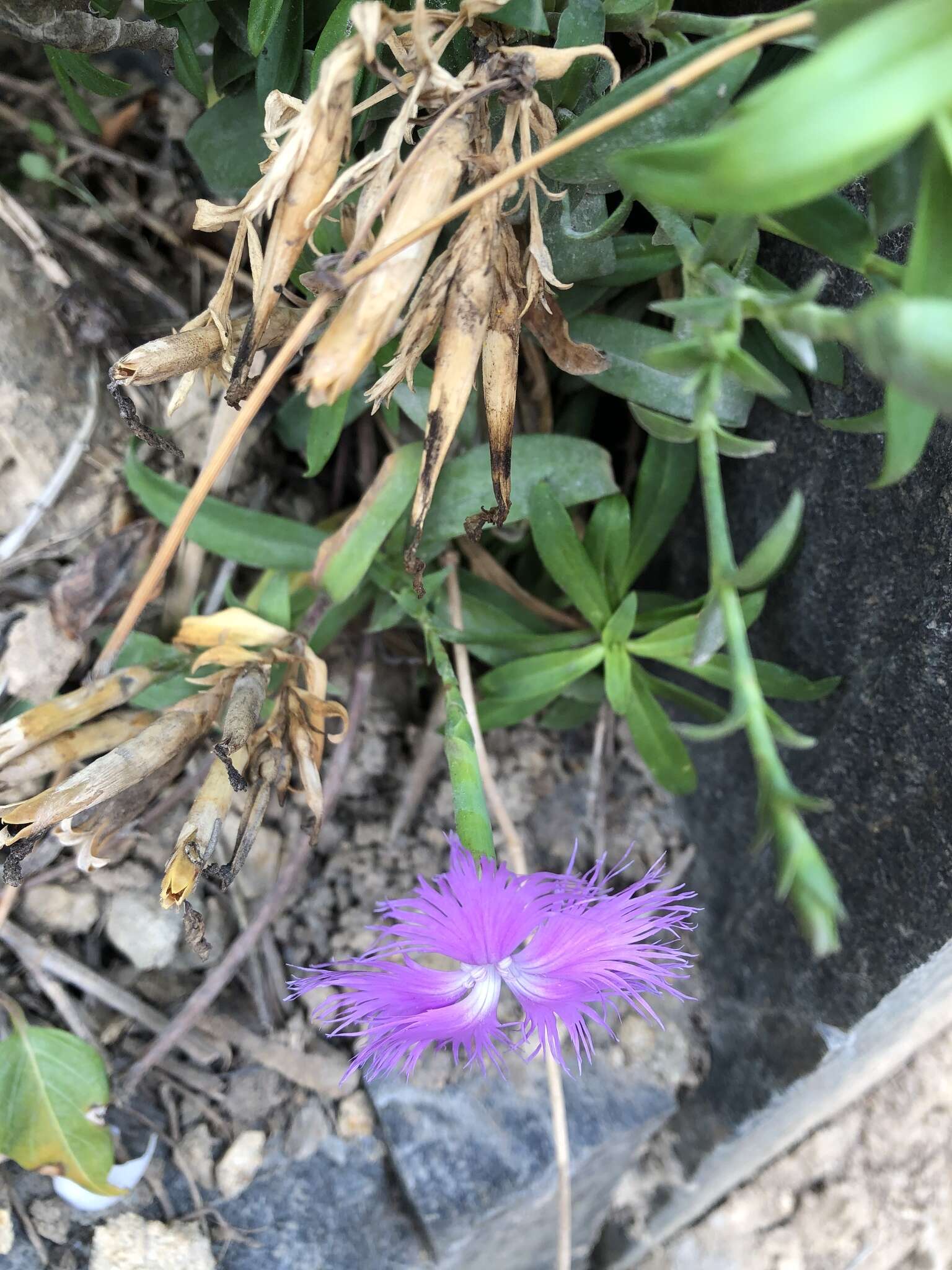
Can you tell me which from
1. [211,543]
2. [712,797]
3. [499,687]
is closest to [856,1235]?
[712,797]

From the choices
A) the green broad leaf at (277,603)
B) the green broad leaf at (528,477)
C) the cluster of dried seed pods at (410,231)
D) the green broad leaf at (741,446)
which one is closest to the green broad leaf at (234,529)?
the green broad leaf at (277,603)

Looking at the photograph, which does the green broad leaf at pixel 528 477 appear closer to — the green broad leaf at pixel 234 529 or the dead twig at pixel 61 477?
the green broad leaf at pixel 234 529

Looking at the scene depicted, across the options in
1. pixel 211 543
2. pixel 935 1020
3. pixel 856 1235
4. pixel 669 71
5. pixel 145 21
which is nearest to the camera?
pixel 669 71

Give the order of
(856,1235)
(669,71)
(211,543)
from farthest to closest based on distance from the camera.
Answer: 1. (856,1235)
2. (211,543)
3. (669,71)

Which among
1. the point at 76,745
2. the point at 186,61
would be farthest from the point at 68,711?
the point at 186,61

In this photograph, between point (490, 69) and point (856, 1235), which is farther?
point (856, 1235)

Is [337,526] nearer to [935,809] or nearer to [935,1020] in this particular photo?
[935,809]

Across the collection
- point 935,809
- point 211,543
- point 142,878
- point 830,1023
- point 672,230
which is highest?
point 672,230
